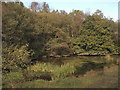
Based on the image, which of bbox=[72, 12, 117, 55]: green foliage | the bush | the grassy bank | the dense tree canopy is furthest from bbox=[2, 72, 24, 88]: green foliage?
bbox=[72, 12, 117, 55]: green foliage

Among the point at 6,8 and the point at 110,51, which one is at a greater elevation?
the point at 6,8

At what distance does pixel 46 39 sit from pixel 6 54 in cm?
2082

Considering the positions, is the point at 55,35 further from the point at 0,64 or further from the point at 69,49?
the point at 0,64

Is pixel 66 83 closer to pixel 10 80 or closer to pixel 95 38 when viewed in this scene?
pixel 10 80

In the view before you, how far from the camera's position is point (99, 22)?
39.5 meters

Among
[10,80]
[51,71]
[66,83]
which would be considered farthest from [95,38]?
[10,80]

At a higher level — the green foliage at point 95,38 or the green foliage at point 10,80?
the green foliage at point 95,38

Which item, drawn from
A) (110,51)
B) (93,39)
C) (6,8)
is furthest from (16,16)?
(110,51)

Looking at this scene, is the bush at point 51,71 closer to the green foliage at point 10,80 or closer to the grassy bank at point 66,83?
the grassy bank at point 66,83

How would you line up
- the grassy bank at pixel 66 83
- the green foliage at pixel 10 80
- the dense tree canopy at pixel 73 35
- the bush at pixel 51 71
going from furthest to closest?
the dense tree canopy at pixel 73 35 → the bush at pixel 51 71 → the green foliage at pixel 10 80 → the grassy bank at pixel 66 83

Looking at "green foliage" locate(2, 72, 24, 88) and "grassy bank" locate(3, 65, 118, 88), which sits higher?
"green foliage" locate(2, 72, 24, 88)

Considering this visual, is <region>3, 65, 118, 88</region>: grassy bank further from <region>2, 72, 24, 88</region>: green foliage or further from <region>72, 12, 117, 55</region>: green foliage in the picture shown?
<region>72, 12, 117, 55</region>: green foliage

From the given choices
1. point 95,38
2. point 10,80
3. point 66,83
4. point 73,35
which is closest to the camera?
point 66,83

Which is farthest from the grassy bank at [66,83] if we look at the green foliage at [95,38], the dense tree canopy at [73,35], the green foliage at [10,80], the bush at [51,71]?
the green foliage at [95,38]
